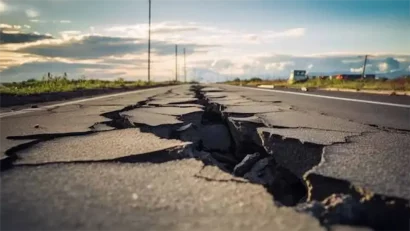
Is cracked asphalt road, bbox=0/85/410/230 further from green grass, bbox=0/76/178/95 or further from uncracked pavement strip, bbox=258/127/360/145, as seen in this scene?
green grass, bbox=0/76/178/95

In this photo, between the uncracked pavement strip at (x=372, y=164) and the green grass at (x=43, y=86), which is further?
the green grass at (x=43, y=86)

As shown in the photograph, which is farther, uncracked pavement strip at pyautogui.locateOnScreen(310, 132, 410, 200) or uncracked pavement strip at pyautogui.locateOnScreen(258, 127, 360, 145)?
uncracked pavement strip at pyautogui.locateOnScreen(258, 127, 360, 145)

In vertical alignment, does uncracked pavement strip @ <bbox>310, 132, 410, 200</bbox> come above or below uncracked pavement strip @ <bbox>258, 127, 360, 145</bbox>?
above

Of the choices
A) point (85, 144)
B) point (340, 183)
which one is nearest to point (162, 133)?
point (85, 144)

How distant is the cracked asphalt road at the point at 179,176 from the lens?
1295 mm

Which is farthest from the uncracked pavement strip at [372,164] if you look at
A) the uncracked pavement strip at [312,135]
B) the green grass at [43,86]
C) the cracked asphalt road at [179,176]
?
the green grass at [43,86]

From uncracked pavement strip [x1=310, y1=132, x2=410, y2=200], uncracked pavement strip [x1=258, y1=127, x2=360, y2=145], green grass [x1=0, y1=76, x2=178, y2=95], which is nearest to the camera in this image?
uncracked pavement strip [x1=310, y1=132, x2=410, y2=200]

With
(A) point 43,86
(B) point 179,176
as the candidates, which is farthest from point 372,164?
(A) point 43,86

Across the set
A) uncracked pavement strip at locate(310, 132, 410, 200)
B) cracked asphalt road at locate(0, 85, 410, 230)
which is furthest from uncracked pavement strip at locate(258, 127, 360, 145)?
uncracked pavement strip at locate(310, 132, 410, 200)

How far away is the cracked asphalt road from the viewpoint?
1.29m

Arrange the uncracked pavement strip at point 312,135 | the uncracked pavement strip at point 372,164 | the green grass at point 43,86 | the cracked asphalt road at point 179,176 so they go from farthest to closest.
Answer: the green grass at point 43,86
the uncracked pavement strip at point 312,135
the uncracked pavement strip at point 372,164
the cracked asphalt road at point 179,176

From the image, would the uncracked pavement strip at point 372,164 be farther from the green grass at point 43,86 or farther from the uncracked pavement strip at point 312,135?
the green grass at point 43,86

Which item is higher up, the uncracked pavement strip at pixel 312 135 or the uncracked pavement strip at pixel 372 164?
the uncracked pavement strip at pixel 372 164

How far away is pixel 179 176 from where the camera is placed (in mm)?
1799
